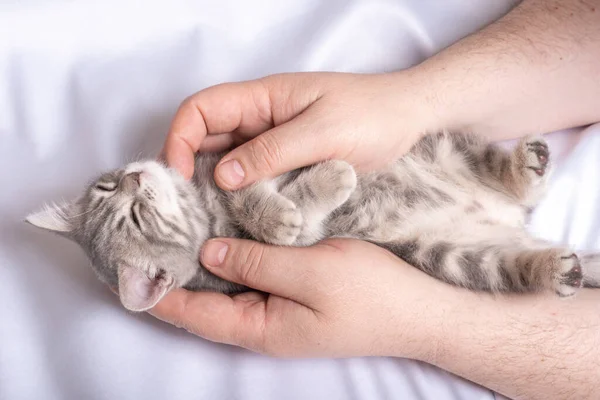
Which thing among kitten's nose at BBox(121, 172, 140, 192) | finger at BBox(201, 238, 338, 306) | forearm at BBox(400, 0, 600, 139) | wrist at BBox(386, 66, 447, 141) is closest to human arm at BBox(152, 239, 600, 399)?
finger at BBox(201, 238, 338, 306)

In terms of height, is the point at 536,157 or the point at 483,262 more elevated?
the point at 536,157

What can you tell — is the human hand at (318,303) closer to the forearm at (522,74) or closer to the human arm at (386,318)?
the human arm at (386,318)

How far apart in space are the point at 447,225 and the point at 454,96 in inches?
14.6

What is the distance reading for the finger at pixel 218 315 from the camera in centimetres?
136

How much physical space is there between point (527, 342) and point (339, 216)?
1.77 feet

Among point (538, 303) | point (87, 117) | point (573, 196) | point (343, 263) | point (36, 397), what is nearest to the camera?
point (343, 263)

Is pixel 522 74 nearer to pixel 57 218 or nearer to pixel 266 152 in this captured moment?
pixel 266 152

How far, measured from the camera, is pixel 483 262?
141 cm

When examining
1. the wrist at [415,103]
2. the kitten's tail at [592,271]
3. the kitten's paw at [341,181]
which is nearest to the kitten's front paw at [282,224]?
the kitten's paw at [341,181]

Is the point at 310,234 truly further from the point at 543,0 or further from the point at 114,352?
the point at 543,0

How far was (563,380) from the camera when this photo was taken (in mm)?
1376

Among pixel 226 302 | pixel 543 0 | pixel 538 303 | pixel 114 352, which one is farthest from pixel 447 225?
pixel 114 352

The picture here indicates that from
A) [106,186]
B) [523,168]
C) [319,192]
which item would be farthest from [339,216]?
[106,186]

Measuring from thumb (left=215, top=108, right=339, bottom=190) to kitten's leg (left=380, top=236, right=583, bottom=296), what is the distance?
310 mm
